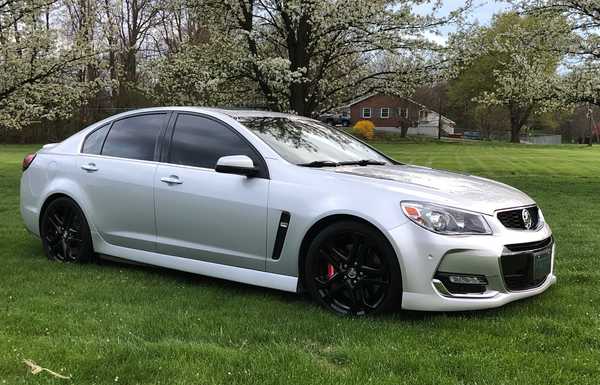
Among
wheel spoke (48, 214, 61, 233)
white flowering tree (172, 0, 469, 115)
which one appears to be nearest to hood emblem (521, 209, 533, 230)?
wheel spoke (48, 214, 61, 233)

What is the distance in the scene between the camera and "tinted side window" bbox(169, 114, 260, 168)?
5352mm

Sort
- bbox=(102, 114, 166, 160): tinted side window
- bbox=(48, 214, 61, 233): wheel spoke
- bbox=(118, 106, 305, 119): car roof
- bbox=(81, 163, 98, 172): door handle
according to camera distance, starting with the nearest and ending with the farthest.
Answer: bbox=(118, 106, 305, 119): car roof < bbox=(102, 114, 166, 160): tinted side window < bbox=(81, 163, 98, 172): door handle < bbox=(48, 214, 61, 233): wheel spoke

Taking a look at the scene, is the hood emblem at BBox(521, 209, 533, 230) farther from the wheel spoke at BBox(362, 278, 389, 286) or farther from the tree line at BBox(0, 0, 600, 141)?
the tree line at BBox(0, 0, 600, 141)

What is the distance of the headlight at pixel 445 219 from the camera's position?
4.28m

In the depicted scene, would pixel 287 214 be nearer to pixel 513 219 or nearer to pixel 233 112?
pixel 233 112

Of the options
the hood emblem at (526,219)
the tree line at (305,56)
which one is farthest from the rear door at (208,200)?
the tree line at (305,56)

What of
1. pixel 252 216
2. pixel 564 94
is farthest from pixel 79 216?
pixel 564 94

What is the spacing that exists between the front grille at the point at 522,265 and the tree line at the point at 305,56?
9753mm

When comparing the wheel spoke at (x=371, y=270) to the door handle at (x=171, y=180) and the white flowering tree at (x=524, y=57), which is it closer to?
the door handle at (x=171, y=180)

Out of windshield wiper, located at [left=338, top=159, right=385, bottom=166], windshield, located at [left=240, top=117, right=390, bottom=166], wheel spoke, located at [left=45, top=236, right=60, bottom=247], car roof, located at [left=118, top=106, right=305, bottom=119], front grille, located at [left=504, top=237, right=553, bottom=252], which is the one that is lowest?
wheel spoke, located at [left=45, top=236, right=60, bottom=247]

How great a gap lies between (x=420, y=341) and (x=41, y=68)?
43.0 feet

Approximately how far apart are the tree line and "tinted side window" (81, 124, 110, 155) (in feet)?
24.9

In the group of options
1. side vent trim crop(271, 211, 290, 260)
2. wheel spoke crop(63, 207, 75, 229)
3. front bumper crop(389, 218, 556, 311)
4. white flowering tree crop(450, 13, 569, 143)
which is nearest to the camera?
front bumper crop(389, 218, 556, 311)

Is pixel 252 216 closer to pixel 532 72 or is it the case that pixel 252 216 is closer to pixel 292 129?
pixel 292 129
